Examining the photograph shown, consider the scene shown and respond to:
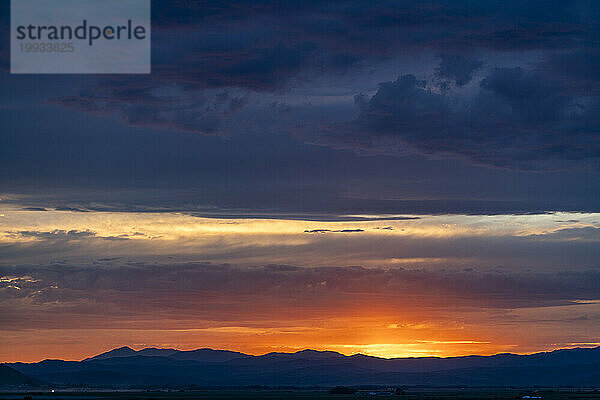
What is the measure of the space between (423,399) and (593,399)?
119 ft

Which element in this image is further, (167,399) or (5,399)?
(167,399)

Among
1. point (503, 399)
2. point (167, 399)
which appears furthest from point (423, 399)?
point (167, 399)

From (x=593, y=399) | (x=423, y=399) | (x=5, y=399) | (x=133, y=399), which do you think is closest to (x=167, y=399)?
(x=133, y=399)

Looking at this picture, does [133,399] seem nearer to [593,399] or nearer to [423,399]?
[423,399]

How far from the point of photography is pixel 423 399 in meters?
196

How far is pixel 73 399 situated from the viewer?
19950 centimetres

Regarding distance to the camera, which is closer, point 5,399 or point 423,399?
point 5,399

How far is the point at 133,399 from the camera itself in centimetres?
19775

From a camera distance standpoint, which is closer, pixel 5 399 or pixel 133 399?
pixel 5 399

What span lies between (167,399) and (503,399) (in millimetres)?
75088

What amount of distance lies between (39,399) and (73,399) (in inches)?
416

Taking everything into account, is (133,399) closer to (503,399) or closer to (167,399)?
(167,399)

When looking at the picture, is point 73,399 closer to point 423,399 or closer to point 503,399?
point 423,399

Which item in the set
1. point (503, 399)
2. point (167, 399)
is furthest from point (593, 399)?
point (167, 399)
